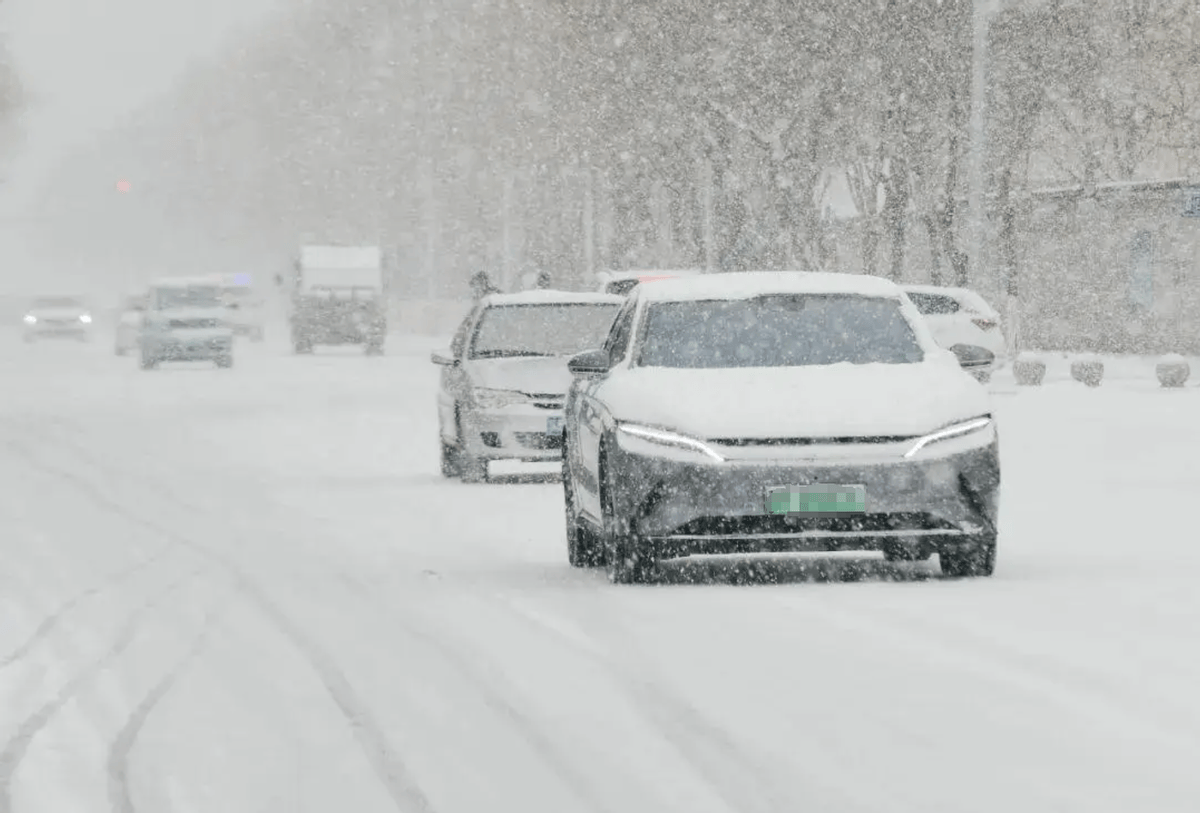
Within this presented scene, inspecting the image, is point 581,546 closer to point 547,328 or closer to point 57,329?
point 547,328

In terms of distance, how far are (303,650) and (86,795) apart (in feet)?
10.3

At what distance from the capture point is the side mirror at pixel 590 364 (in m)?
13.8

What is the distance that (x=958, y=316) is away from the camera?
3791cm

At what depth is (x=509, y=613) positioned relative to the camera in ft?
38.7

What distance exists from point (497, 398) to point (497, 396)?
0.05 ft

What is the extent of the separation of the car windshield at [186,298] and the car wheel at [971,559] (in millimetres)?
41971

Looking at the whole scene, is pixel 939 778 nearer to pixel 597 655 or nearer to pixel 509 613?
pixel 597 655

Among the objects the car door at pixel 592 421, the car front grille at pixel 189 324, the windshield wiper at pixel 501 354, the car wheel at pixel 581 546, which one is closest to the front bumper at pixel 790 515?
the car door at pixel 592 421

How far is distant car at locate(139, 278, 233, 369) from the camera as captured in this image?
52906 mm

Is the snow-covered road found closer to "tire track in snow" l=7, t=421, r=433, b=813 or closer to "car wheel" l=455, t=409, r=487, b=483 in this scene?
"tire track in snow" l=7, t=421, r=433, b=813

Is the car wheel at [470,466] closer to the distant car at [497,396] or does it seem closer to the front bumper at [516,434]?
the distant car at [497,396]

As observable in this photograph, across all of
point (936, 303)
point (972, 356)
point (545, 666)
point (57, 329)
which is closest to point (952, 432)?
point (972, 356)

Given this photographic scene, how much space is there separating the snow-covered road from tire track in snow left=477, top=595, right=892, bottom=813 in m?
0.02

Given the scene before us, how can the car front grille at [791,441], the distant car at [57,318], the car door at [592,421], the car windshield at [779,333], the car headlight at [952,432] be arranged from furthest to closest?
the distant car at [57,318] < the car windshield at [779,333] < the car door at [592,421] < the car headlight at [952,432] < the car front grille at [791,441]
